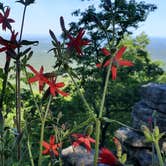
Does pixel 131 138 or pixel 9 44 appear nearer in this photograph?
pixel 9 44

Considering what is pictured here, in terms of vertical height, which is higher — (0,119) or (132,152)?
(0,119)

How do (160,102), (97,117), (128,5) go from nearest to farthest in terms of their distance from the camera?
(97,117) < (160,102) < (128,5)

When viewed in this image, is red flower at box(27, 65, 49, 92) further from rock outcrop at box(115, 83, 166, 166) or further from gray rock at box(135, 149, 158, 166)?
gray rock at box(135, 149, 158, 166)

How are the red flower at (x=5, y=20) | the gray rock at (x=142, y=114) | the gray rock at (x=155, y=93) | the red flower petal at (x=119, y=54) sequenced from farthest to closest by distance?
1. the gray rock at (x=142, y=114)
2. the gray rock at (x=155, y=93)
3. the red flower at (x=5, y=20)
4. the red flower petal at (x=119, y=54)

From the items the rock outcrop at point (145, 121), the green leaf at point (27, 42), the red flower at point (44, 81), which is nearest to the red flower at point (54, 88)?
the red flower at point (44, 81)

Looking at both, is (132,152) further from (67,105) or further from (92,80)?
(92,80)

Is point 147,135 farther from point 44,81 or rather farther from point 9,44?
point 9,44

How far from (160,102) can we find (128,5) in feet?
28.5

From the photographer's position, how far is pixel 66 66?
68.9 inches

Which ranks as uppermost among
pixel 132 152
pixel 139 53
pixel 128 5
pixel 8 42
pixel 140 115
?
pixel 128 5

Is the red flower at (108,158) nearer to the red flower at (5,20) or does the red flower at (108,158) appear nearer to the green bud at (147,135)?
the green bud at (147,135)

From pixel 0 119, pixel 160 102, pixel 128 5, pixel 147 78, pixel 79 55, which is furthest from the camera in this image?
pixel 147 78

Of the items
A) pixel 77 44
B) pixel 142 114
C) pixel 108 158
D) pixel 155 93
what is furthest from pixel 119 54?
pixel 142 114

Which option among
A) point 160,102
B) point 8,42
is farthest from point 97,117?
point 160,102
